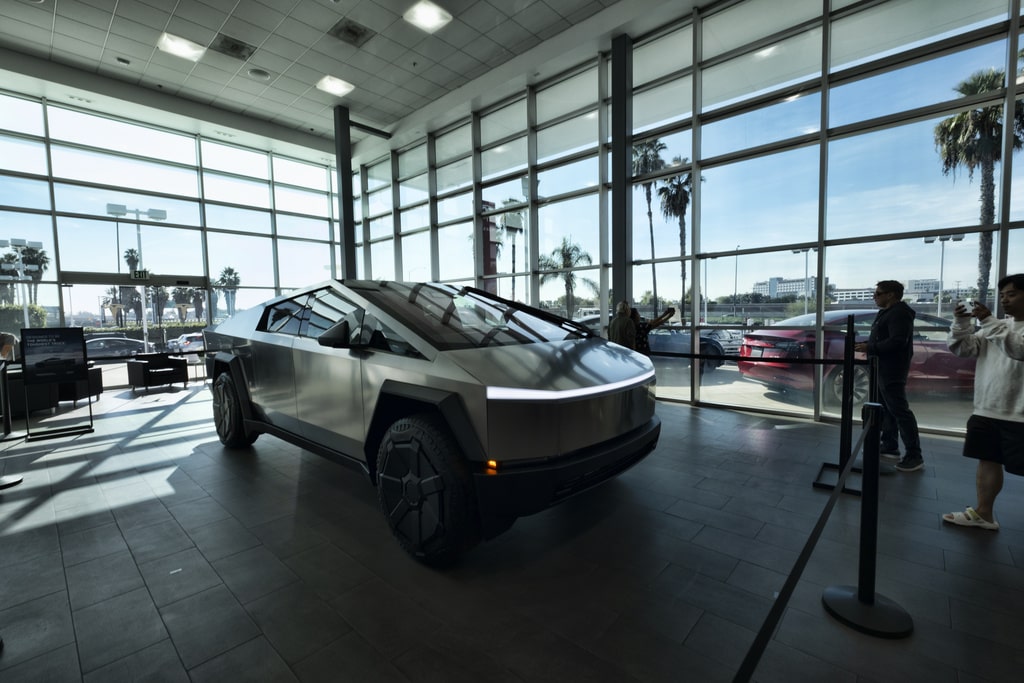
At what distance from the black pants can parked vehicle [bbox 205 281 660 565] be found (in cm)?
247

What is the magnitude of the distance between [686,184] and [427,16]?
4772mm

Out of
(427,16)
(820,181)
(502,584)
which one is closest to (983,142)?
(820,181)

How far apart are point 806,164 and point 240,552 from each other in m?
7.06

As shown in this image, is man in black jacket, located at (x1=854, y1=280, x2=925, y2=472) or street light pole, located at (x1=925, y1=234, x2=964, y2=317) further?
street light pole, located at (x1=925, y1=234, x2=964, y2=317)

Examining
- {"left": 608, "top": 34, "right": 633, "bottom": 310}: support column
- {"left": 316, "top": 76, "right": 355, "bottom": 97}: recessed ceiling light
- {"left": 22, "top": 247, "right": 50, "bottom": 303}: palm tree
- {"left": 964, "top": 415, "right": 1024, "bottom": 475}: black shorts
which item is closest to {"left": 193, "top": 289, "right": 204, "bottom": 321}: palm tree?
{"left": 22, "top": 247, "right": 50, "bottom": 303}: palm tree

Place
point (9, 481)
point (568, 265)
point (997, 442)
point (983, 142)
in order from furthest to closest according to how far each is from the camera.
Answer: point (568, 265) < point (983, 142) < point (9, 481) < point (997, 442)

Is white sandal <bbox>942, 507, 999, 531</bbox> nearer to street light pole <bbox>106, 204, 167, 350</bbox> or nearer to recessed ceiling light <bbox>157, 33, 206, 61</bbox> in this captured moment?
recessed ceiling light <bbox>157, 33, 206, 61</bbox>

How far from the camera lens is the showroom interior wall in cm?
475

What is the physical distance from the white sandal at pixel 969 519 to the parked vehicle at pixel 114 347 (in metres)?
12.5

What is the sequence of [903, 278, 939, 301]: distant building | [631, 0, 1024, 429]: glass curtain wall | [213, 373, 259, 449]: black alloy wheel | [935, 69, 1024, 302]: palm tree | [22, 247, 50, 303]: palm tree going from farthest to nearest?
[22, 247, 50, 303]: palm tree
[903, 278, 939, 301]: distant building
[631, 0, 1024, 429]: glass curtain wall
[935, 69, 1024, 302]: palm tree
[213, 373, 259, 449]: black alloy wheel

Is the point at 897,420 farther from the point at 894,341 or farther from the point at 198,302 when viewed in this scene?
the point at 198,302

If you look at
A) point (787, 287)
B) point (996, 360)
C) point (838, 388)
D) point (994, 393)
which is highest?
point (787, 287)

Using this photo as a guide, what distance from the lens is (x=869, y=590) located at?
176 cm

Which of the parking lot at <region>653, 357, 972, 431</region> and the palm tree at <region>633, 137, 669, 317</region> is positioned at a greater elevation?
the palm tree at <region>633, 137, 669, 317</region>
